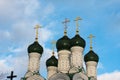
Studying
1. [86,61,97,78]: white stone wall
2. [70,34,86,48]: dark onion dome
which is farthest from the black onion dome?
[70,34,86,48]: dark onion dome

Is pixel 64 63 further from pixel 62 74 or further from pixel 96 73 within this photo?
pixel 96 73

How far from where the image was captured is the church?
74.7 feet

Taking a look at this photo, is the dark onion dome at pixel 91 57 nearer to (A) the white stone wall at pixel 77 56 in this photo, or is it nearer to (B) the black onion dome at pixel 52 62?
(A) the white stone wall at pixel 77 56

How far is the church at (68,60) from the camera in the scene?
22781 mm

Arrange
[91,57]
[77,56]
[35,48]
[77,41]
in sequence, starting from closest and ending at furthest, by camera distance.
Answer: [77,56] < [77,41] < [35,48] < [91,57]

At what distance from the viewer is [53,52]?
1120 inches

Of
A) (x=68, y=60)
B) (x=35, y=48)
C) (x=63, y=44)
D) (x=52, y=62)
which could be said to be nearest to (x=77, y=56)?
(x=68, y=60)

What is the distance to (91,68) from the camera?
25562 mm

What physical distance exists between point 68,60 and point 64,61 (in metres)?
0.39

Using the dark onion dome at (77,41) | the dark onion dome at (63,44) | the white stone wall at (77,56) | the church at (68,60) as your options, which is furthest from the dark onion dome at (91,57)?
the dark onion dome at (63,44)

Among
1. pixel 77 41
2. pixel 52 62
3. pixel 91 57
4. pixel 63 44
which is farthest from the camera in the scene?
pixel 52 62

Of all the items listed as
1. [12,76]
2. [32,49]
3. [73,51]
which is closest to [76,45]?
[73,51]

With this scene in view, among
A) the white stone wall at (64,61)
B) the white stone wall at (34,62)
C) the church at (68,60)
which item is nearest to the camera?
the church at (68,60)

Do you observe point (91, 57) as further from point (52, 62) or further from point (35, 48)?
point (35, 48)
